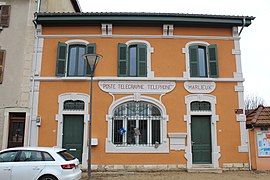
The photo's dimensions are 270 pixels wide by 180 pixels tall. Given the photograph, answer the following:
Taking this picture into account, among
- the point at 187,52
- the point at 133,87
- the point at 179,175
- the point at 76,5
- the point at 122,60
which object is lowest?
the point at 179,175

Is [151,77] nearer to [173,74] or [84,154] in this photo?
[173,74]

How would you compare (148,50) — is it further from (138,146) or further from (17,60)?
(17,60)

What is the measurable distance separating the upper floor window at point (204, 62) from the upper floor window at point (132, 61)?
89.3 inches

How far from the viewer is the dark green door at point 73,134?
12.0m

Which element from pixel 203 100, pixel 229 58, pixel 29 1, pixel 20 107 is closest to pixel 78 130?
pixel 20 107

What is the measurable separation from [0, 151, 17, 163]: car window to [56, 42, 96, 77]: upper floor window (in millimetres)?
5040

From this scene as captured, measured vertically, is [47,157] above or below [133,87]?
below

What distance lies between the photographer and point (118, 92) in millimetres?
12352

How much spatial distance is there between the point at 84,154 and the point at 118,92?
3.18 metres

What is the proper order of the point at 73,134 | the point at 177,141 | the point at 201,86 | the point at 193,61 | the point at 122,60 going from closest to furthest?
the point at 177,141 → the point at 73,134 → the point at 201,86 → the point at 122,60 → the point at 193,61

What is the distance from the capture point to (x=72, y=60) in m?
12.9

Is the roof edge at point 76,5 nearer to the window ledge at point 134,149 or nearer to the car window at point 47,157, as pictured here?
the window ledge at point 134,149

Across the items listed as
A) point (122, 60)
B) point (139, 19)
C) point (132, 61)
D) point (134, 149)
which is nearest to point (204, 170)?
point (134, 149)

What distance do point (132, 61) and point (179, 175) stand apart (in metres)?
5.62
